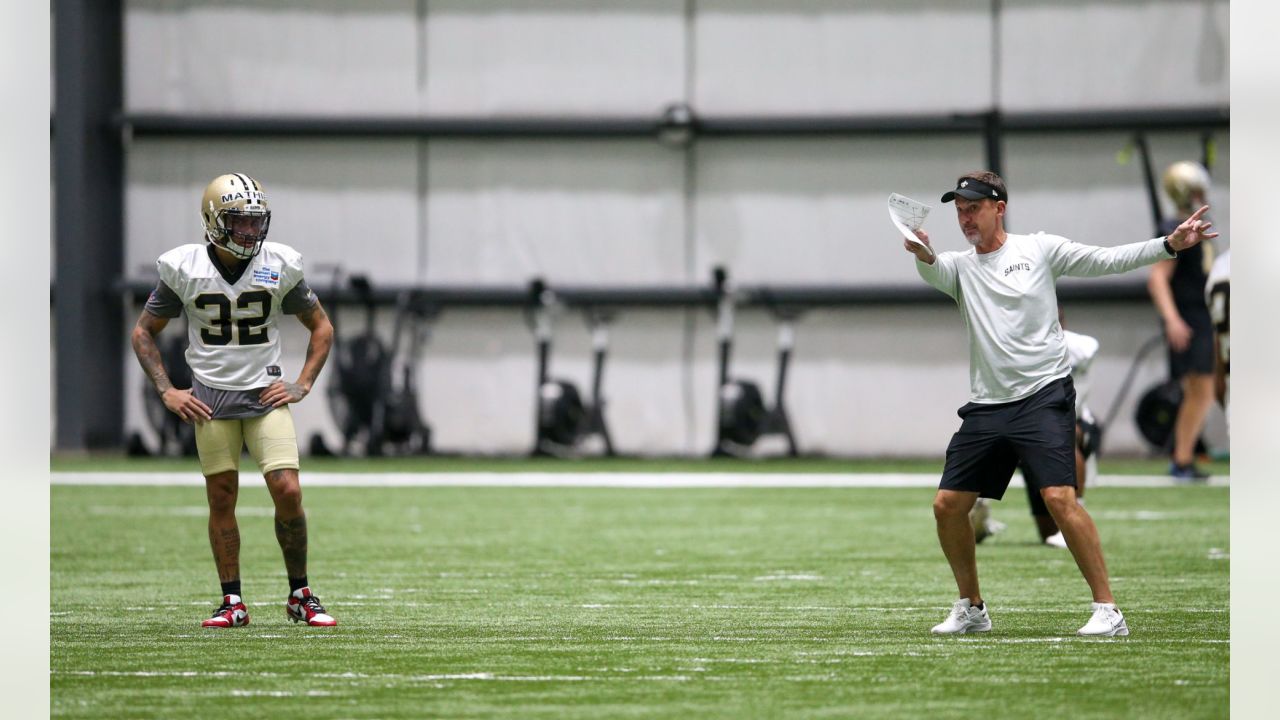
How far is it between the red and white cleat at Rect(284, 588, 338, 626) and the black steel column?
15796mm

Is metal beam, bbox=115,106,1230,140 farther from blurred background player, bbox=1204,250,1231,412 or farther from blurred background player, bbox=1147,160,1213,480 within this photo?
blurred background player, bbox=1204,250,1231,412

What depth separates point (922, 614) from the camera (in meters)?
7.36

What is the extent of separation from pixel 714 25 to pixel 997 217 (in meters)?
15.6

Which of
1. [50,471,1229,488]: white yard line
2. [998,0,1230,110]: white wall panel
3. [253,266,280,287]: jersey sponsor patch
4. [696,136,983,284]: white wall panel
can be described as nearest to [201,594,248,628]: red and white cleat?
[253,266,280,287]: jersey sponsor patch

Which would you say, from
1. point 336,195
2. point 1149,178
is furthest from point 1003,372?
point 336,195

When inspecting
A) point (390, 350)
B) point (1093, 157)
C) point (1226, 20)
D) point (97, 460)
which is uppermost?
point (1226, 20)

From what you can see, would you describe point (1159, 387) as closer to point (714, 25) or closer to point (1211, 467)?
point (1211, 467)

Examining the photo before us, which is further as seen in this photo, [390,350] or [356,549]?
[390,350]

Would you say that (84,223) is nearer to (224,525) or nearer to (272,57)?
(272,57)

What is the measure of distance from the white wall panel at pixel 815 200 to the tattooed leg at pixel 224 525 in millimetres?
15056

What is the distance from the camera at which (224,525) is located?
7066mm

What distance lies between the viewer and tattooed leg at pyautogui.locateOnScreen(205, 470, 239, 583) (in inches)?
277

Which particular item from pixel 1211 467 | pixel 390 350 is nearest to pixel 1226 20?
pixel 1211 467

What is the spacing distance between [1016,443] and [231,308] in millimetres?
3184
